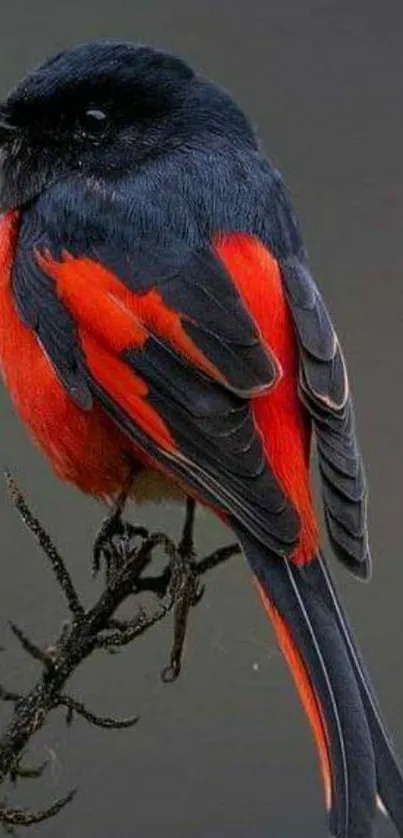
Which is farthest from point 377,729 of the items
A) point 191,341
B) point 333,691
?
point 191,341

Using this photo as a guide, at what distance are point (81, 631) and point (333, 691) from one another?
0.92 ft

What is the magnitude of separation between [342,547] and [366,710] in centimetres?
19

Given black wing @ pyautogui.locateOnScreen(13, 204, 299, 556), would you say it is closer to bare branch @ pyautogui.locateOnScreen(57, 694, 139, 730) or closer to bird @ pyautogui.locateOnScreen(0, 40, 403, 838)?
bird @ pyautogui.locateOnScreen(0, 40, 403, 838)

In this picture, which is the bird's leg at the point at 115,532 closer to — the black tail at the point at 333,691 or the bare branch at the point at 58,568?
the black tail at the point at 333,691

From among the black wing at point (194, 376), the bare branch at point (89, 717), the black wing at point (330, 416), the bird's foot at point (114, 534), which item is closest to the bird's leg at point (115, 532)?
the bird's foot at point (114, 534)

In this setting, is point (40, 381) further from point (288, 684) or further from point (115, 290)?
point (288, 684)

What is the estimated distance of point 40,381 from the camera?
2.67 meters

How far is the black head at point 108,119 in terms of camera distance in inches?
107

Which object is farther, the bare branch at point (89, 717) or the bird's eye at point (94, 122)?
the bird's eye at point (94, 122)

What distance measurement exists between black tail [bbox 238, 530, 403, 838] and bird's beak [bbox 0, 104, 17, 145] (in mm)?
687

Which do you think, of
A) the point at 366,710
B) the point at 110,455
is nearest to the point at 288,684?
the point at 110,455

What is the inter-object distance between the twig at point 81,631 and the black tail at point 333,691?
0.23 feet

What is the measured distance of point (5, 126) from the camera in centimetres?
279

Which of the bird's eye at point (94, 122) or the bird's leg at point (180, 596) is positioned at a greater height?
the bird's eye at point (94, 122)
